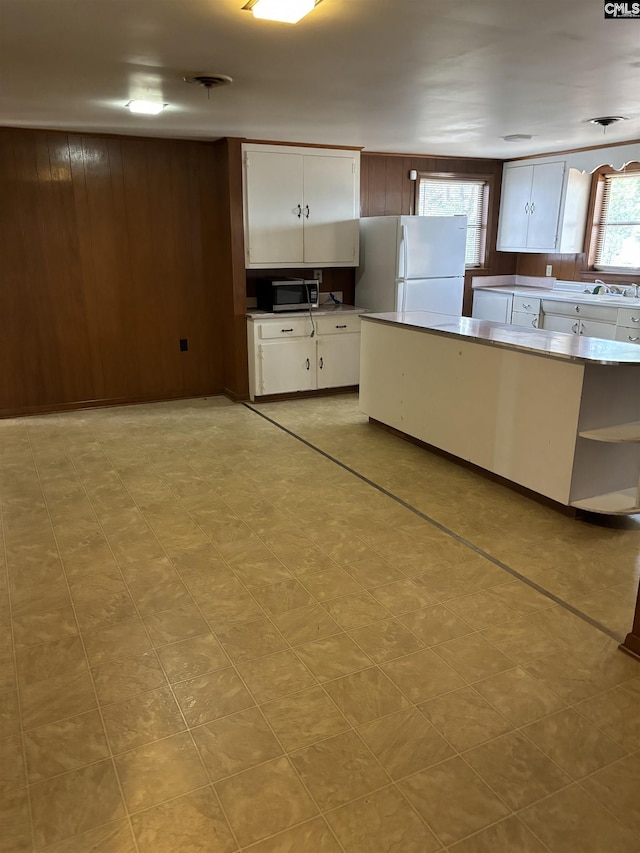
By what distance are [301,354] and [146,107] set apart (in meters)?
2.52

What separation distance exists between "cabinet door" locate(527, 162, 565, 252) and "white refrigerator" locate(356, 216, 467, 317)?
1040mm

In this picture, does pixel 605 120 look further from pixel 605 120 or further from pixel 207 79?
pixel 207 79

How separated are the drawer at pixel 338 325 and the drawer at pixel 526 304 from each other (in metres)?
1.75

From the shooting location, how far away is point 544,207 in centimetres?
655

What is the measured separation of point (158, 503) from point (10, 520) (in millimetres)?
792

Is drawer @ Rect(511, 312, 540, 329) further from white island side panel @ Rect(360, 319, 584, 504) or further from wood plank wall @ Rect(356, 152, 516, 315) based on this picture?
white island side panel @ Rect(360, 319, 584, 504)

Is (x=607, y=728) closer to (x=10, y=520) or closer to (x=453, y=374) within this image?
(x=453, y=374)

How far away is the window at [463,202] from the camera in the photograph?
271 inches

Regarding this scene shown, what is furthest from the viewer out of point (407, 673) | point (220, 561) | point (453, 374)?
point (453, 374)

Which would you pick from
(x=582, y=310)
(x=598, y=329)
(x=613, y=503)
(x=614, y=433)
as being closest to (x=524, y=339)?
(x=614, y=433)

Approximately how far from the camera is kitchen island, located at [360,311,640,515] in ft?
10.8

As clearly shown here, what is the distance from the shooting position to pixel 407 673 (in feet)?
7.43

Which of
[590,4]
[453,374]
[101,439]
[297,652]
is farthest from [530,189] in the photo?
[297,652]

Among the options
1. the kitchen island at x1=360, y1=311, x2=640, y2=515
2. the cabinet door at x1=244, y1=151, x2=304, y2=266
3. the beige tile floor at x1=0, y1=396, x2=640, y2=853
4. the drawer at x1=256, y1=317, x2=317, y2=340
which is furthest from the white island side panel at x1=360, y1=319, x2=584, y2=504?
the cabinet door at x1=244, y1=151, x2=304, y2=266
